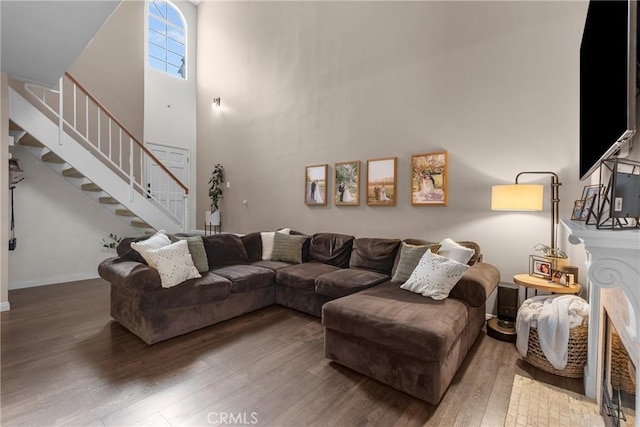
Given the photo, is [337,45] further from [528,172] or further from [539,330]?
[539,330]

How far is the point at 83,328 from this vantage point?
2930mm

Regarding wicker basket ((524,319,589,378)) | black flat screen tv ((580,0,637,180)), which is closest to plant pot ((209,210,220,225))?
wicker basket ((524,319,589,378))

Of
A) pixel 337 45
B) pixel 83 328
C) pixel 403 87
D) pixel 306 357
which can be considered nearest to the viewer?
pixel 306 357

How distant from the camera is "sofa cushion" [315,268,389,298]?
3.05 m

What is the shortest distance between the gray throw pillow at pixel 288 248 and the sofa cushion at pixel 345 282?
917 mm

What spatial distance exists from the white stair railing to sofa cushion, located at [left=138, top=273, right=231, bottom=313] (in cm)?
290

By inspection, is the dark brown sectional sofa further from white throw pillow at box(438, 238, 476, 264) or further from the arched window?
the arched window

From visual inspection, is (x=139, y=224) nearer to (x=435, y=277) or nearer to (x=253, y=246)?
(x=253, y=246)

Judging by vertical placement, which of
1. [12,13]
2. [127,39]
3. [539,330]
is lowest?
[539,330]

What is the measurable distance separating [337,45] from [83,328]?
15.5 ft

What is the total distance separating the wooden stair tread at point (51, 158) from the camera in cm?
426

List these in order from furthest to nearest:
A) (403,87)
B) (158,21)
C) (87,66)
→ (158,21) → (87,66) → (403,87)

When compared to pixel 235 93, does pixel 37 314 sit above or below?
below

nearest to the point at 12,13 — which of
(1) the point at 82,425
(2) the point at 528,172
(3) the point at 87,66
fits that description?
(1) the point at 82,425
